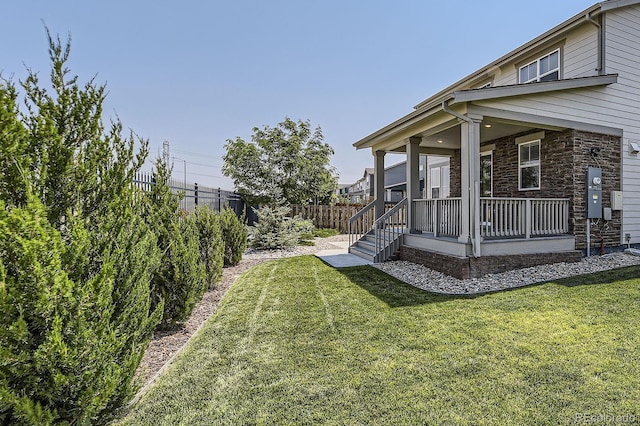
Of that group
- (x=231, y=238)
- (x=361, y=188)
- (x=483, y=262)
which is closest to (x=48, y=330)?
(x=231, y=238)

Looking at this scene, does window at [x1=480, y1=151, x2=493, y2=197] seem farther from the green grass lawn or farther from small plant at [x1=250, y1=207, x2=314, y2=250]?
small plant at [x1=250, y1=207, x2=314, y2=250]

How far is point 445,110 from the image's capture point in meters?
6.75

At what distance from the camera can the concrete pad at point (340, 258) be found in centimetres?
881

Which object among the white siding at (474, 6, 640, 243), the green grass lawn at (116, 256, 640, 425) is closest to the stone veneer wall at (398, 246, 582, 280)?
the green grass lawn at (116, 256, 640, 425)

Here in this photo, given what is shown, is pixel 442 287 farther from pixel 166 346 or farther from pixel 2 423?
pixel 2 423

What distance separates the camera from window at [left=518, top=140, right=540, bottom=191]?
928 cm

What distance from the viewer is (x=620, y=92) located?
8547mm

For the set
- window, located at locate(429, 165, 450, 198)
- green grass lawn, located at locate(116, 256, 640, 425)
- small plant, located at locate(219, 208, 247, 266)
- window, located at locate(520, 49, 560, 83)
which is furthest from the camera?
window, located at locate(429, 165, 450, 198)

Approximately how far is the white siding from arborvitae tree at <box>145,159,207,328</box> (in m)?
9.03

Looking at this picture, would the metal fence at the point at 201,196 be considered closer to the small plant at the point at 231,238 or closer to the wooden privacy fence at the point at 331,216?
the small plant at the point at 231,238

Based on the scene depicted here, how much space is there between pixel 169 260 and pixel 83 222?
2.19 meters

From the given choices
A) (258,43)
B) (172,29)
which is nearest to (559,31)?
(258,43)

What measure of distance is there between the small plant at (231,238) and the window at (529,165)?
8523 millimetres

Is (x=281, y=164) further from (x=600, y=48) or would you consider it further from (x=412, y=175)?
(x=600, y=48)
